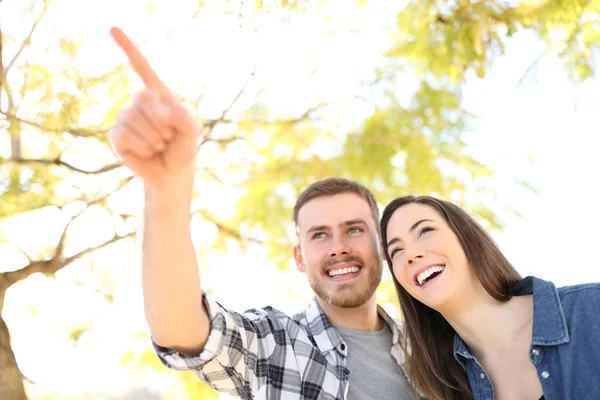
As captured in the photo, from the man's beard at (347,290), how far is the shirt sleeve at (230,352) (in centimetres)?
33

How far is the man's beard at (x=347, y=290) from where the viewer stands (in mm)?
2066

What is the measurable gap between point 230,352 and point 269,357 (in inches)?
9.6

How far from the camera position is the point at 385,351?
207cm

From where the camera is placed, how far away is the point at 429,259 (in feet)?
5.82

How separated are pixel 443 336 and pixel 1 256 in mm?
1956

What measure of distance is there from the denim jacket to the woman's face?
0.22 m

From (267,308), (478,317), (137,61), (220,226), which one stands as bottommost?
(478,317)

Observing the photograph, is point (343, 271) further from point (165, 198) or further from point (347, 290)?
point (165, 198)

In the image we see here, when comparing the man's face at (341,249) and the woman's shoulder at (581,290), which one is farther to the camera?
the man's face at (341,249)

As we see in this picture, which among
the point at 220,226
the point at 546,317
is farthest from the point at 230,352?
the point at 220,226

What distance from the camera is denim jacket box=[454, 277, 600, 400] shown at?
1.54m

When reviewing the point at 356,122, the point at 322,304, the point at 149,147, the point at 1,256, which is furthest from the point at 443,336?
the point at 356,122

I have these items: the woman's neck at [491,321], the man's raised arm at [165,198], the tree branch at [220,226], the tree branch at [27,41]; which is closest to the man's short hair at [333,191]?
the woman's neck at [491,321]

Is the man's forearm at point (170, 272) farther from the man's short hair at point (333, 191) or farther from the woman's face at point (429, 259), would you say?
the man's short hair at point (333, 191)
